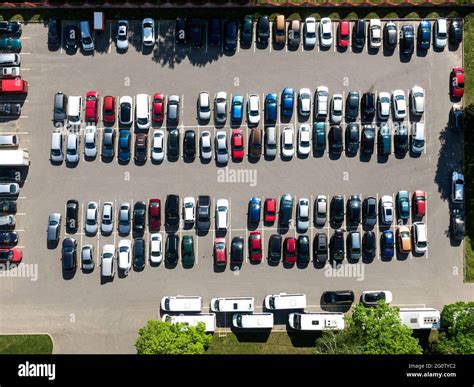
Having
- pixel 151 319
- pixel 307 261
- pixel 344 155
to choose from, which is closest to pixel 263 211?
pixel 307 261

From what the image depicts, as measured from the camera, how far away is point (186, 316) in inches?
2103

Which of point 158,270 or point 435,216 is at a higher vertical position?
point 435,216

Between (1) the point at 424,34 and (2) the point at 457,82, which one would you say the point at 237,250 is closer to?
(2) the point at 457,82

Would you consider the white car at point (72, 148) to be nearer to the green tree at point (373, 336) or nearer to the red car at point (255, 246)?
the red car at point (255, 246)

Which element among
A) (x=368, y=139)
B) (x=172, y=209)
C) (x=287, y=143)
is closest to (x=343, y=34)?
(x=368, y=139)

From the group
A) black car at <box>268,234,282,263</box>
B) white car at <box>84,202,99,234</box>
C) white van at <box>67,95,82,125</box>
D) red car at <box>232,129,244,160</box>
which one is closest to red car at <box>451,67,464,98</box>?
red car at <box>232,129,244,160</box>

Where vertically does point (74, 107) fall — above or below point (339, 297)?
above

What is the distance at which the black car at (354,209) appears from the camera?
54500 millimetres

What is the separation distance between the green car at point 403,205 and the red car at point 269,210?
13.4m

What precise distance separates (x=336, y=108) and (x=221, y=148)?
13074 mm

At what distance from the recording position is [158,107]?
55469 millimetres
